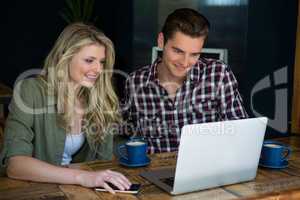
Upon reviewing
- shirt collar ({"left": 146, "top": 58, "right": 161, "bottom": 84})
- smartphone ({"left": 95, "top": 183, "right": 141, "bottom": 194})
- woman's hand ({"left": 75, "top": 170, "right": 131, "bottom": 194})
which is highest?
shirt collar ({"left": 146, "top": 58, "right": 161, "bottom": 84})

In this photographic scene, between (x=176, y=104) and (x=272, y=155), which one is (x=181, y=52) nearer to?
(x=176, y=104)

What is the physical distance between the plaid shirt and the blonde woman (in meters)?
0.20

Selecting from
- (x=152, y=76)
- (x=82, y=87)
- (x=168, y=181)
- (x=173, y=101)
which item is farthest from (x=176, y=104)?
(x=168, y=181)

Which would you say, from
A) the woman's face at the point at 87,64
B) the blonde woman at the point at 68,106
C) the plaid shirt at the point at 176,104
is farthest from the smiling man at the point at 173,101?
the woman's face at the point at 87,64

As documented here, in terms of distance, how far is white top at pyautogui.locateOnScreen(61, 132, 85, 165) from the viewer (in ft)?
5.52

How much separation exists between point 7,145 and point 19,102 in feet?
0.67

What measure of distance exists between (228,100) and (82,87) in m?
0.75

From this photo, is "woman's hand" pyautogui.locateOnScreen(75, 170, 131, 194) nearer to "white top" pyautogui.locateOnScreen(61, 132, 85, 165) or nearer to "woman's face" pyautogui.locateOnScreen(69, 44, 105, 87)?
"white top" pyautogui.locateOnScreen(61, 132, 85, 165)

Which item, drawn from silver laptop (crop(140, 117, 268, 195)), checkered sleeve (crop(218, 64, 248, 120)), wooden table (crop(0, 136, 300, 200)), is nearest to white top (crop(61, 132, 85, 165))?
wooden table (crop(0, 136, 300, 200))

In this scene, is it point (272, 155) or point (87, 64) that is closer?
point (272, 155)

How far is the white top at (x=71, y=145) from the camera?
66.3 inches

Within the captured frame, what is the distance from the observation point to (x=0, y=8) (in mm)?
5039

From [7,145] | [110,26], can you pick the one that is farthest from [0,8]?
[7,145]

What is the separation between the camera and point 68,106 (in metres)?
1.67
